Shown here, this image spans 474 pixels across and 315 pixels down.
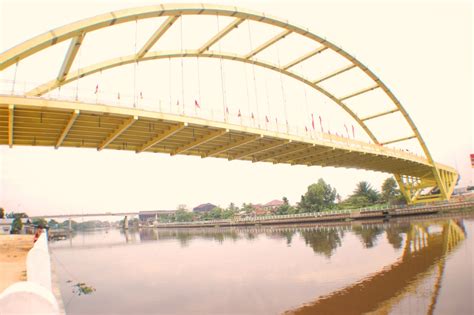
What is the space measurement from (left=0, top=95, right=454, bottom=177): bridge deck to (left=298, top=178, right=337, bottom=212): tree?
2101 inches

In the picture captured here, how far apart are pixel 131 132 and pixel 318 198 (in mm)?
68275

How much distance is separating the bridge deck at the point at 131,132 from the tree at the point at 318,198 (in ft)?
175

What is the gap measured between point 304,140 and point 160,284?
1375 centimetres

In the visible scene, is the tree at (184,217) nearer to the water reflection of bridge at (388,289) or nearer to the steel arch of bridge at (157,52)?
the steel arch of bridge at (157,52)

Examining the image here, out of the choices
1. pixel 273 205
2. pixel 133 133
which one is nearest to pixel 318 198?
pixel 273 205

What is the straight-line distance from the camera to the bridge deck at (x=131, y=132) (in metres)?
14.9

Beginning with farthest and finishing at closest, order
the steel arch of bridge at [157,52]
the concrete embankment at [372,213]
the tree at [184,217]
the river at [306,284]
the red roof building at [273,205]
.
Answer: the red roof building at [273,205], the tree at [184,217], the concrete embankment at [372,213], the steel arch of bridge at [157,52], the river at [306,284]

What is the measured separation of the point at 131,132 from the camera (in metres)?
19.5

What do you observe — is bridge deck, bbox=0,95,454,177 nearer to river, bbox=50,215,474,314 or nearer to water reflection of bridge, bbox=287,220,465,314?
river, bbox=50,215,474,314

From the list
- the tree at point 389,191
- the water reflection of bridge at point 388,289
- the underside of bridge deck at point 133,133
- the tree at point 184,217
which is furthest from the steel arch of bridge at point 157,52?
the tree at point 184,217

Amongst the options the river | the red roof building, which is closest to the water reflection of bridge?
the river

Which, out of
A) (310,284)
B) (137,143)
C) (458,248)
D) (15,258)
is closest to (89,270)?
(15,258)

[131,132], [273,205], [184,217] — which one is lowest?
[184,217]

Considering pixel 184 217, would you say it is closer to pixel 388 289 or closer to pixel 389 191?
pixel 389 191
